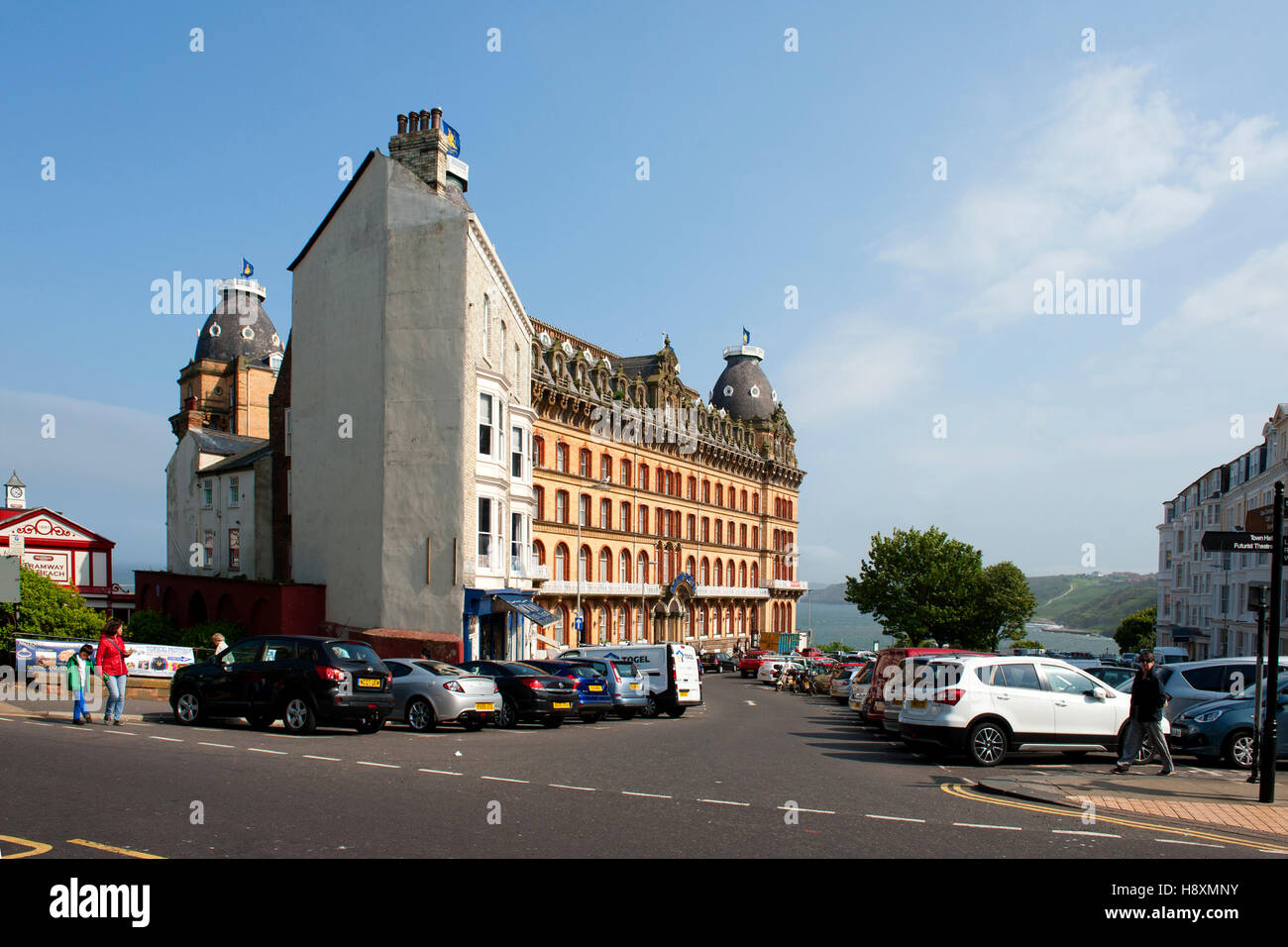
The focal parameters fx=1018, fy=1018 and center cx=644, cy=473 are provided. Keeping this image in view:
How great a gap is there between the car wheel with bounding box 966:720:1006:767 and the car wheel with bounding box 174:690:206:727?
13629 mm

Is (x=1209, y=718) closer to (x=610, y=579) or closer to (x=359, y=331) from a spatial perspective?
(x=359, y=331)

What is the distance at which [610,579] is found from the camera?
203 ft

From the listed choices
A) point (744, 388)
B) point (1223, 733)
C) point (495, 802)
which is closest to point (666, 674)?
point (1223, 733)

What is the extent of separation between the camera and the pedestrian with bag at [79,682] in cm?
1839

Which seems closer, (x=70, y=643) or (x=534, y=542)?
(x=70, y=643)

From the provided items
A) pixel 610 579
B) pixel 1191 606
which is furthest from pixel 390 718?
pixel 1191 606

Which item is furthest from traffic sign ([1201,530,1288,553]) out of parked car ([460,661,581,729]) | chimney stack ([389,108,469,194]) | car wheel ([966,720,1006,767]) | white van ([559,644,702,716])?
chimney stack ([389,108,469,194])

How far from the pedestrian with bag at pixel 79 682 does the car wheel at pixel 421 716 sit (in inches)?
231

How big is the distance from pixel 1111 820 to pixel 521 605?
88.6 ft

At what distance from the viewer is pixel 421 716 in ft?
66.7

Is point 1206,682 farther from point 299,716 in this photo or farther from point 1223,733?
point 299,716

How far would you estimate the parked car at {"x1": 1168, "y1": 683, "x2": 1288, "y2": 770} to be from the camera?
16844 millimetres
